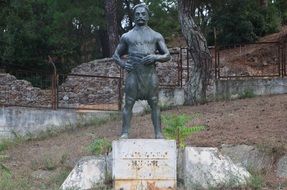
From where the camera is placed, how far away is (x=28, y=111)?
15.9 meters

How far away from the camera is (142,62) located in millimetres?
8461

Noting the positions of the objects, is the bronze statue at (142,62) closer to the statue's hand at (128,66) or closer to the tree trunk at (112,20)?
the statue's hand at (128,66)

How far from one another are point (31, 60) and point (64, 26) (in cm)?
236

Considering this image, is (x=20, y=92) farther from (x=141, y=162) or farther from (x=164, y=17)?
(x=141, y=162)

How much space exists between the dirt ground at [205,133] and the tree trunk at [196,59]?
64 cm

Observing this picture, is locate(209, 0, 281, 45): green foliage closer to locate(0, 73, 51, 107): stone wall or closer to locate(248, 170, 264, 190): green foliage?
locate(0, 73, 51, 107): stone wall

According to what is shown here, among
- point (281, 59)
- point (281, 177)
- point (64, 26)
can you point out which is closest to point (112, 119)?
point (281, 59)

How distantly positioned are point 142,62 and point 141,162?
1.49 m

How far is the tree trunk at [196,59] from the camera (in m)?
16.2

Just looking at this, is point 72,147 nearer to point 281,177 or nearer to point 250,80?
point 281,177

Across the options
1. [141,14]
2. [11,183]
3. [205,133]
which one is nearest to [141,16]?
[141,14]

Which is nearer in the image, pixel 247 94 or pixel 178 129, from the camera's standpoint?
pixel 178 129

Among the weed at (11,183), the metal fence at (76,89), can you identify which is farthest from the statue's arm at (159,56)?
the metal fence at (76,89)

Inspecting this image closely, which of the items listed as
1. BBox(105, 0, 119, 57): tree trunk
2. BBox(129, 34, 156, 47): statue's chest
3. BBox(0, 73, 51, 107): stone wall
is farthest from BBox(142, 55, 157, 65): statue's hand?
BBox(105, 0, 119, 57): tree trunk
